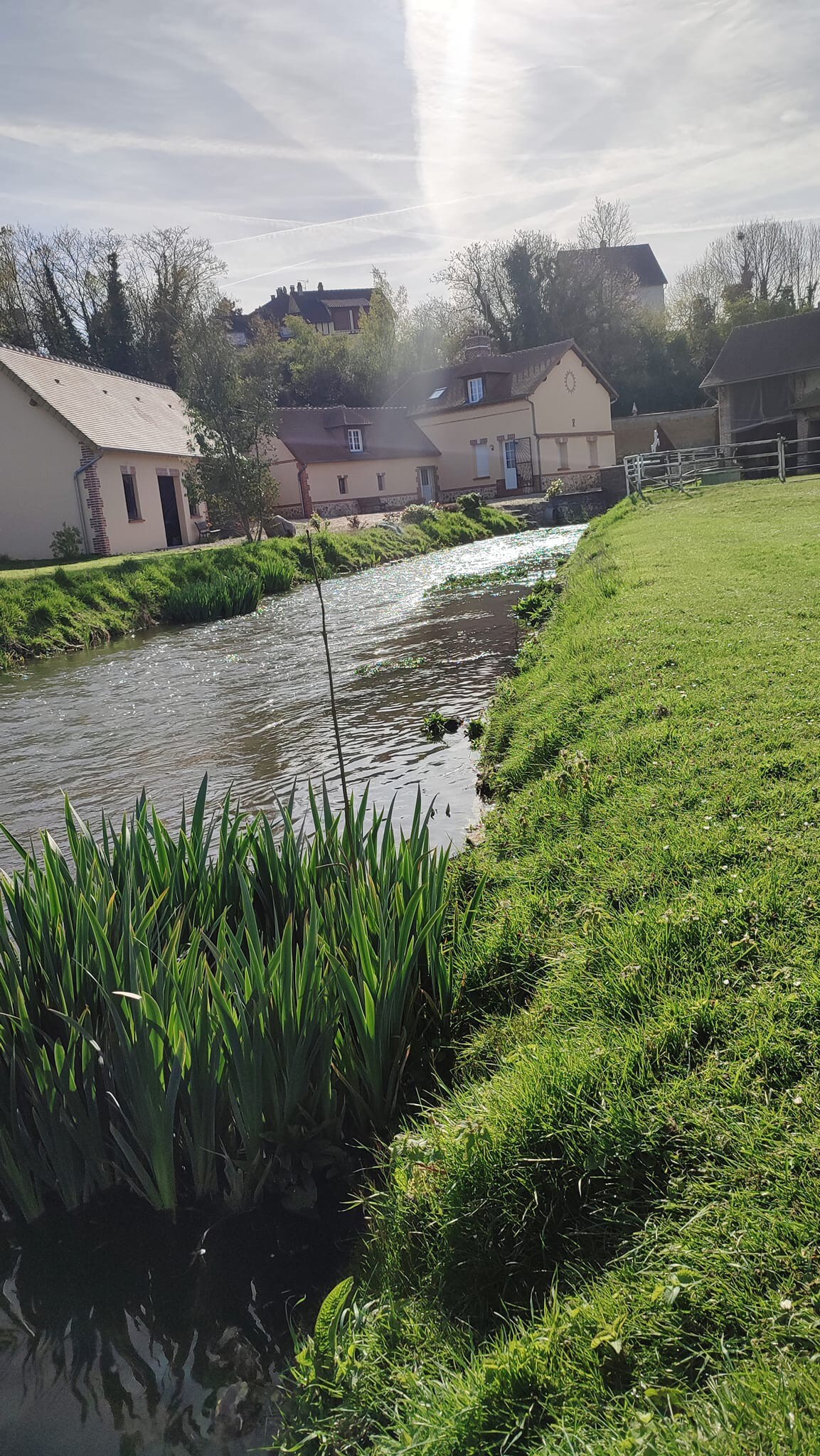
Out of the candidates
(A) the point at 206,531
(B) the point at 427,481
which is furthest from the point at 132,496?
(B) the point at 427,481

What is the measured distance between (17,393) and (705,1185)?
30235 millimetres

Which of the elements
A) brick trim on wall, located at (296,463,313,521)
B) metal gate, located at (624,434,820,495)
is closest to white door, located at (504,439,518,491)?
brick trim on wall, located at (296,463,313,521)

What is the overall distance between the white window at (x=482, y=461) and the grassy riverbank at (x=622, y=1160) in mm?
49131

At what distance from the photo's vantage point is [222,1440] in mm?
2734

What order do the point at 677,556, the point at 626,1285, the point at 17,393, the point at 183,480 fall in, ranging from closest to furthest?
the point at 626,1285 < the point at 677,556 < the point at 17,393 < the point at 183,480

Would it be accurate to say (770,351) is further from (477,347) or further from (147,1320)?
(147,1320)

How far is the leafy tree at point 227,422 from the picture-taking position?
97.8ft

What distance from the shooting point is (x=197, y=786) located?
894 cm

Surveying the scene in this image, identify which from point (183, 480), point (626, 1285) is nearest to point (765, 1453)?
point (626, 1285)

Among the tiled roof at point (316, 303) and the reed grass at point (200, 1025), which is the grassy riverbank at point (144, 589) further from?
the tiled roof at point (316, 303)

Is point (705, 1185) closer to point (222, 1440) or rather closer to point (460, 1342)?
point (460, 1342)

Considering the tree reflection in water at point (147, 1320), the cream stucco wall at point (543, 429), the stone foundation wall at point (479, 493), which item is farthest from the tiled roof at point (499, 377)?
the tree reflection in water at point (147, 1320)

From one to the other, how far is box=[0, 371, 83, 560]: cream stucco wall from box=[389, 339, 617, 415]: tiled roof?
93.0 ft

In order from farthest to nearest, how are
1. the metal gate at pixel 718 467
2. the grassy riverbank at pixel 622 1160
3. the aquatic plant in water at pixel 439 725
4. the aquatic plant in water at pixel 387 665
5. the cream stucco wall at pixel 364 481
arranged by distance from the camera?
1. the cream stucco wall at pixel 364 481
2. the metal gate at pixel 718 467
3. the aquatic plant in water at pixel 387 665
4. the aquatic plant in water at pixel 439 725
5. the grassy riverbank at pixel 622 1160
